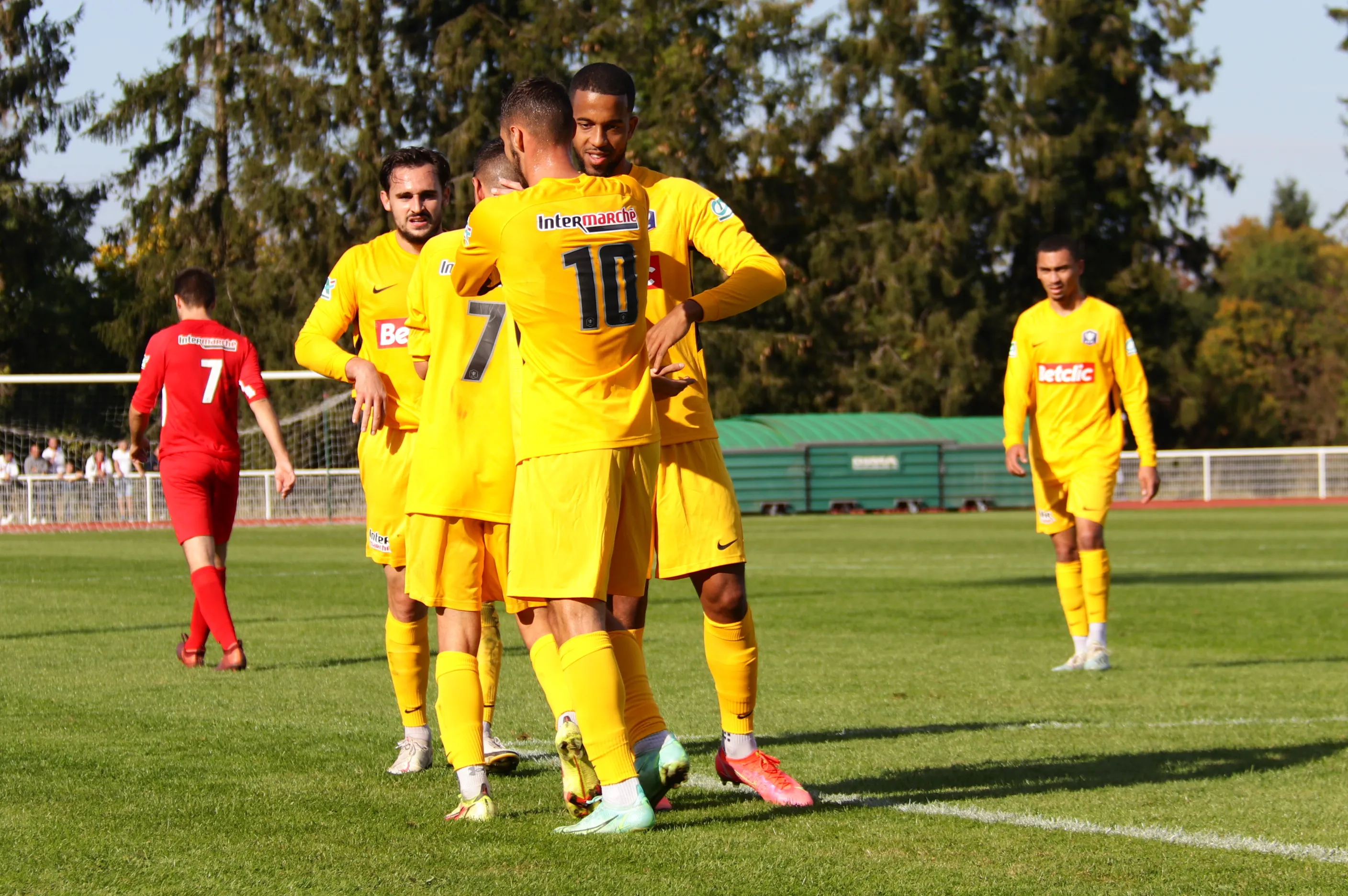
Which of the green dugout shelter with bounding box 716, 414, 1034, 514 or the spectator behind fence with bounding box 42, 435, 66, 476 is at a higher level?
the spectator behind fence with bounding box 42, 435, 66, 476

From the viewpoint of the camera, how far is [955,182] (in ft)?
Result: 157

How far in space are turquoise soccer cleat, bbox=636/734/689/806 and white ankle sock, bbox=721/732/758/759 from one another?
0.29 meters

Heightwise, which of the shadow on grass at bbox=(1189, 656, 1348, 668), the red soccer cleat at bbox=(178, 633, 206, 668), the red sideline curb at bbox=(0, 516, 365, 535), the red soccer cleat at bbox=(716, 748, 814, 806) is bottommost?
the red sideline curb at bbox=(0, 516, 365, 535)

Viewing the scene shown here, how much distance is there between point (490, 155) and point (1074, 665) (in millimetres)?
5111

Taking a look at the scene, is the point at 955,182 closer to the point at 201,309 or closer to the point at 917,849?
the point at 201,309

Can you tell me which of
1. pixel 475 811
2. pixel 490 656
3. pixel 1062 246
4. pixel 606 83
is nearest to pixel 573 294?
pixel 606 83

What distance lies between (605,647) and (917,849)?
96 cm

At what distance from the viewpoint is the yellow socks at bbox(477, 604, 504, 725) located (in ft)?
19.7

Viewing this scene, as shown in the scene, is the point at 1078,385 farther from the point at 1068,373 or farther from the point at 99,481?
the point at 99,481

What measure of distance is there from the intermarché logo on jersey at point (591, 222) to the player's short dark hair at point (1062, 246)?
222 inches

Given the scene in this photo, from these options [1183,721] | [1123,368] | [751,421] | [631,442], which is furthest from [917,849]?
[751,421]

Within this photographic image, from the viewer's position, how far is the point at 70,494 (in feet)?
103

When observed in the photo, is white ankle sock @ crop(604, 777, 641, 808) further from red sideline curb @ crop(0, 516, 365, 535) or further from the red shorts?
red sideline curb @ crop(0, 516, 365, 535)

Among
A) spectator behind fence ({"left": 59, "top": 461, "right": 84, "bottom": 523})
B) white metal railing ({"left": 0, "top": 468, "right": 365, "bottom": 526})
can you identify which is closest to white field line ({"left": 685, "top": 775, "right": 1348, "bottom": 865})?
white metal railing ({"left": 0, "top": 468, "right": 365, "bottom": 526})
